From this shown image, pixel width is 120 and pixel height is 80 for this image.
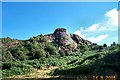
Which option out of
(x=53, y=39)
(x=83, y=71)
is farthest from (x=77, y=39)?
(x=83, y=71)

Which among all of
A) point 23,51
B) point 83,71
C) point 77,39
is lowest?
point 83,71

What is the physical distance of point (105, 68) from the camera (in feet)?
73.6

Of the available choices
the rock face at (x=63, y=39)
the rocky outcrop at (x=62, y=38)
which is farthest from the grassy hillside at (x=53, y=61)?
the rocky outcrop at (x=62, y=38)

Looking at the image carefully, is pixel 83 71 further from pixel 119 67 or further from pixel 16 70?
pixel 16 70

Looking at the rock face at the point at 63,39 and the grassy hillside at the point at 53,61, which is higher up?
the rock face at the point at 63,39

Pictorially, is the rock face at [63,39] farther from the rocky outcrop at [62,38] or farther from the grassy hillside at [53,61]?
the grassy hillside at [53,61]

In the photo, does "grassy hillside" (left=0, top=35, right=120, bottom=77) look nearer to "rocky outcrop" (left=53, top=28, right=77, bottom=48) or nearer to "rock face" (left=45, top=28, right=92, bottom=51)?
"rock face" (left=45, top=28, right=92, bottom=51)

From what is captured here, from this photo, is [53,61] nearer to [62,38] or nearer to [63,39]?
[62,38]

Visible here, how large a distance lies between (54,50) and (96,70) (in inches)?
1253

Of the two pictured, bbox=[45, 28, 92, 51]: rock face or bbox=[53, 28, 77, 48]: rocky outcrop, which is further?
bbox=[53, 28, 77, 48]: rocky outcrop

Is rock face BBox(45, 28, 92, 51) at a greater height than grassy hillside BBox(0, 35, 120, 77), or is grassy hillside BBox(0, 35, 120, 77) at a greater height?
rock face BBox(45, 28, 92, 51)

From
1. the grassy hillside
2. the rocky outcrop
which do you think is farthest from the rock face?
the grassy hillside

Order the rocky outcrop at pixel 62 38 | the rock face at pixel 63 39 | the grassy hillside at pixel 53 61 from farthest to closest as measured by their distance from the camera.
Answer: the rocky outcrop at pixel 62 38 < the rock face at pixel 63 39 < the grassy hillside at pixel 53 61

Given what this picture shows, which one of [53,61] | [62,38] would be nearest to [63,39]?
[62,38]
